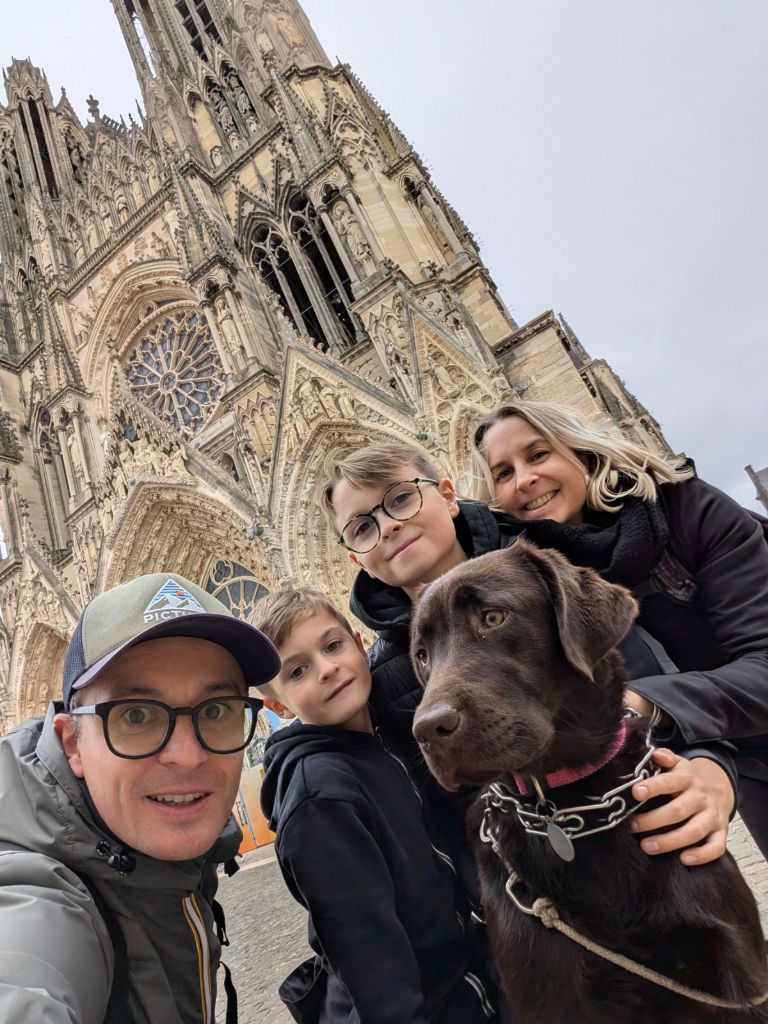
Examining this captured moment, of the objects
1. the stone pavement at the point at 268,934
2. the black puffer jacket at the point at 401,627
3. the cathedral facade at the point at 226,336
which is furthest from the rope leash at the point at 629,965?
the cathedral facade at the point at 226,336

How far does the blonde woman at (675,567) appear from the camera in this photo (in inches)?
51.3

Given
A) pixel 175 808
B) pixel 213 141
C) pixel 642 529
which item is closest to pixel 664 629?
pixel 642 529

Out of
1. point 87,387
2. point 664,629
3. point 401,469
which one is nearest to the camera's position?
point 664,629

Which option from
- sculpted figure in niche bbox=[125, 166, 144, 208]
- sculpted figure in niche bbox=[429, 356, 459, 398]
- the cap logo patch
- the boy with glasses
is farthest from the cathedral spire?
the cap logo patch

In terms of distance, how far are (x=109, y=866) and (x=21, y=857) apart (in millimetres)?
198

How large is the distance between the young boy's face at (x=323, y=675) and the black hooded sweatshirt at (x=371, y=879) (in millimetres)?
66

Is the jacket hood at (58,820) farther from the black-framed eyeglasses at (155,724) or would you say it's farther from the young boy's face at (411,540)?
the young boy's face at (411,540)

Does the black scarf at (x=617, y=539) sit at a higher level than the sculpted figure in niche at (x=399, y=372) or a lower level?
lower

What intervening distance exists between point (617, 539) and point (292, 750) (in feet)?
3.60

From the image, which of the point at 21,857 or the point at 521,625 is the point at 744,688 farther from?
the point at 21,857

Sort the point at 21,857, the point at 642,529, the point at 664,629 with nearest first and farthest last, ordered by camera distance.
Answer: the point at 21,857 → the point at 642,529 → the point at 664,629

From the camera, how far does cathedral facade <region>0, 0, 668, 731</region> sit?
401 inches

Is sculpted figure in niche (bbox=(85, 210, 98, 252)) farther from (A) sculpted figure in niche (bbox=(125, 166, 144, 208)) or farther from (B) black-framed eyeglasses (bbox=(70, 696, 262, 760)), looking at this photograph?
(B) black-framed eyeglasses (bbox=(70, 696, 262, 760))

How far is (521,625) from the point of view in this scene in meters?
1.25
